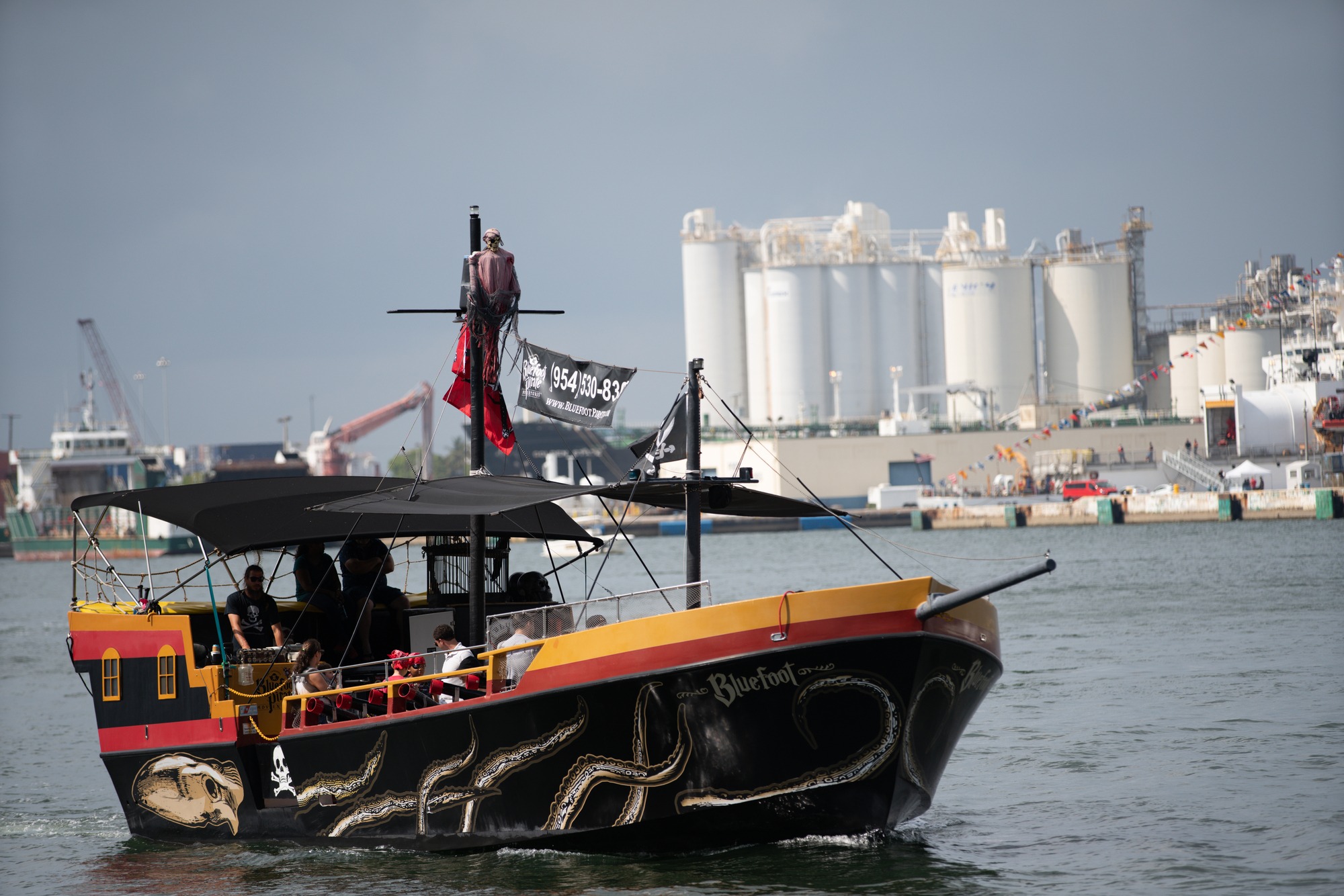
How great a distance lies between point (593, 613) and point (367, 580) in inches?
152

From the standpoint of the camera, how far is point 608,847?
11.7 meters

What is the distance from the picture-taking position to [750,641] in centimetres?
1073

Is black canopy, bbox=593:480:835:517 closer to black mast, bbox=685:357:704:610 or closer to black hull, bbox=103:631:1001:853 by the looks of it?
black mast, bbox=685:357:704:610

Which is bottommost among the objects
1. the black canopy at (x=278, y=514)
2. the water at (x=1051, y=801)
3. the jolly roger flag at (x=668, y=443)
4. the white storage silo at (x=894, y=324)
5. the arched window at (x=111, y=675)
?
the water at (x=1051, y=801)

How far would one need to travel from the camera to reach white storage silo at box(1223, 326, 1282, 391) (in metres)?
89.1

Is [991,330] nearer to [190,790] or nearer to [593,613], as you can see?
[190,790]

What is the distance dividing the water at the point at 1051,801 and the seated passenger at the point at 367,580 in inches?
97.8

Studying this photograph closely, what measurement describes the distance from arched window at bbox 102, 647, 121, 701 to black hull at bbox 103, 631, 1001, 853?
9.61 feet

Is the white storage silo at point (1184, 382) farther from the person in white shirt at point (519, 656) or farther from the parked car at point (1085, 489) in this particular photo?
the person in white shirt at point (519, 656)

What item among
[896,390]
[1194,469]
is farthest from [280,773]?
[896,390]

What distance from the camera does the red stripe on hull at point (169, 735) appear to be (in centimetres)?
1330

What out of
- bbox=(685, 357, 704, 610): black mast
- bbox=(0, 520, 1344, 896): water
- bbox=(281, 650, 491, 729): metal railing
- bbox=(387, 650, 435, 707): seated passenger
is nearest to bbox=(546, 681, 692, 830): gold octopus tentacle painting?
bbox=(0, 520, 1344, 896): water

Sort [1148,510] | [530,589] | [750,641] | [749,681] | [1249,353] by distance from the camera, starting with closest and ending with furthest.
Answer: [750,641] < [749,681] < [530,589] < [1148,510] < [1249,353]

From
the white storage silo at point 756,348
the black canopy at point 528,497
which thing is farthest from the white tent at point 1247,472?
the black canopy at point 528,497
